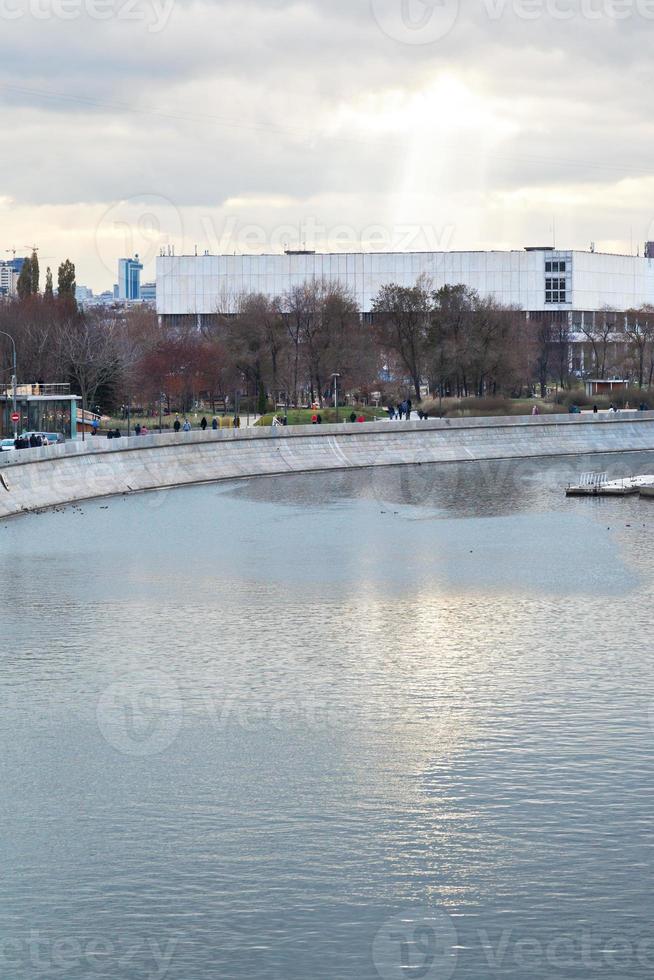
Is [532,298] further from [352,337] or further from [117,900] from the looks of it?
[117,900]

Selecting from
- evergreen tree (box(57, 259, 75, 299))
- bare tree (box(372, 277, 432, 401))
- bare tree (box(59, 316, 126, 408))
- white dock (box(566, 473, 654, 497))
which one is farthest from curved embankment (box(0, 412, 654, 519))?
evergreen tree (box(57, 259, 75, 299))

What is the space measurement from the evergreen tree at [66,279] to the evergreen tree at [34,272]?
3116 millimetres

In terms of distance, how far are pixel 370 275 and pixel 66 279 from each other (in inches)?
2250

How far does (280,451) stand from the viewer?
92.6 metres

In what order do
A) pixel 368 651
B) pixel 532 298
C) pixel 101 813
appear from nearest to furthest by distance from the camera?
pixel 101 813
pixel 368 651
pixel 532 298

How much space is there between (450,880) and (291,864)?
2.19m

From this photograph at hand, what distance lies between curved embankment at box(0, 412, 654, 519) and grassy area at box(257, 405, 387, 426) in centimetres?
935

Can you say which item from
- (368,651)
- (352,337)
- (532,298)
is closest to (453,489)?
(368,651)

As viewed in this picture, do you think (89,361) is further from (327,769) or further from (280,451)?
(327,769)

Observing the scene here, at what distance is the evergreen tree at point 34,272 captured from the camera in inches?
5720

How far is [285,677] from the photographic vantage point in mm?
32281

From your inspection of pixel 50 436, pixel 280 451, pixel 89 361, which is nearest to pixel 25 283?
pixel 89 361

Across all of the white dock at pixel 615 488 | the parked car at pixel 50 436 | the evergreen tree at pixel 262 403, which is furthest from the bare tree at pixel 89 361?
the white dock at pixel 615 488

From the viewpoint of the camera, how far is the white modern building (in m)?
189
